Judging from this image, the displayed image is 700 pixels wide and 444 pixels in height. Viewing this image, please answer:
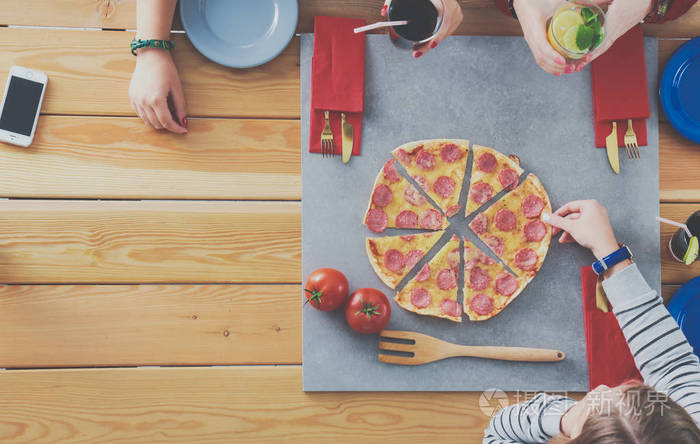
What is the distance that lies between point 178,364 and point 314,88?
0.84m

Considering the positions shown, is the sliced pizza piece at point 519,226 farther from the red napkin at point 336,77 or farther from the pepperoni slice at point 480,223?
the red napkin at point 336,77

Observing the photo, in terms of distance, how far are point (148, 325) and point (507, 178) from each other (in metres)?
1.07

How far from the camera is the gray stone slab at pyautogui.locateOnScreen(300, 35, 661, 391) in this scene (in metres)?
1.48

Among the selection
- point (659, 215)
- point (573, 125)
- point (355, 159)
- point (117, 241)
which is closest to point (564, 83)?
point (573, 125)

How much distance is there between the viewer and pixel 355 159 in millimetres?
1498

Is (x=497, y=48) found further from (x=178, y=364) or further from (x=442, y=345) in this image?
(x=178, y=364)

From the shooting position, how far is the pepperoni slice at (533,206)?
1.49m

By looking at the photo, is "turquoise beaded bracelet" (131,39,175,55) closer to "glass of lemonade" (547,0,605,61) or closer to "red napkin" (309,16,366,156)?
"red napkin" (309,16,366,156)

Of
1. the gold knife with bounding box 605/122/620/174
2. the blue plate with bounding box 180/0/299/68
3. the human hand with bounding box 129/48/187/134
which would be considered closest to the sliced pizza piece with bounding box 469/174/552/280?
the gold knife with bounding box 605/122/620/174

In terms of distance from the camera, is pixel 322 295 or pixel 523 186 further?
pixel 523 186

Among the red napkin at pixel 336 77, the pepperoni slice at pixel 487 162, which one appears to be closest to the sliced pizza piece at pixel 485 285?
the pepperoni slice at pixel 487 162

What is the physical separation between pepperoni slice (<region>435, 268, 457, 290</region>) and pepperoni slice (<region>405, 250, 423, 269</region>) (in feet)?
0.24

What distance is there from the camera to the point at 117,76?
4.82 feet

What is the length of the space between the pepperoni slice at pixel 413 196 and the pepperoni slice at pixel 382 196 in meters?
0.04
